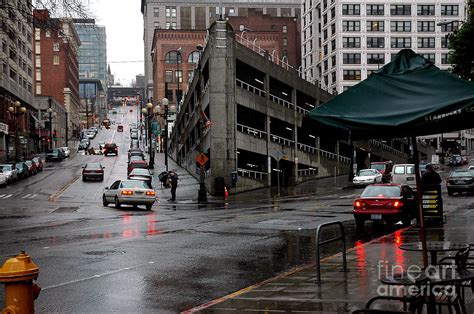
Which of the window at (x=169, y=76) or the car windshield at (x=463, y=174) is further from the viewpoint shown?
the window at (x=169, y=76)

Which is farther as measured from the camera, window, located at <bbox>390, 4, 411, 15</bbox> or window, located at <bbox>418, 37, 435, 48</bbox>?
window, located at <bbox>418, 37, 435, 48</bbox>

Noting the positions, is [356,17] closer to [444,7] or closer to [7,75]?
[444,7]

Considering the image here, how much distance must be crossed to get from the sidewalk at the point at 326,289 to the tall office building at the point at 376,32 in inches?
3638

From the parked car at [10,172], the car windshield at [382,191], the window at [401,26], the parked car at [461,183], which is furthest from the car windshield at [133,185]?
the window at [401,26]

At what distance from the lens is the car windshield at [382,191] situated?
21.4m

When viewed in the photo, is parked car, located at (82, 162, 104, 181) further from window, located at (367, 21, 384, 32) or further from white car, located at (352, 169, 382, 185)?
window, located at (367, 21, 384, 32)

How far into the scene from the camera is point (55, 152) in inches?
3292

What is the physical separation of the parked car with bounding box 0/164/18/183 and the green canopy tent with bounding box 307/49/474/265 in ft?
157

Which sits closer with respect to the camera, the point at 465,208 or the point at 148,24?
the point at 465,208

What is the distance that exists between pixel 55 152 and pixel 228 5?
89641 millimetres

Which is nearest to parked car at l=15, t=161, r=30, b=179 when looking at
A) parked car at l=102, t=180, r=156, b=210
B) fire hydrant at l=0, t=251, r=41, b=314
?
parked car at l=102, t=180, r=156, b=210

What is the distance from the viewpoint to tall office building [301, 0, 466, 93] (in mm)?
104312

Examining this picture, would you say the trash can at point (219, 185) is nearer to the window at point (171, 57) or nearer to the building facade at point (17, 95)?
the building facade at point (17, 95)

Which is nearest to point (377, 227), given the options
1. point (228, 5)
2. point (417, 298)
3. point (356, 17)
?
point (417, 298)
